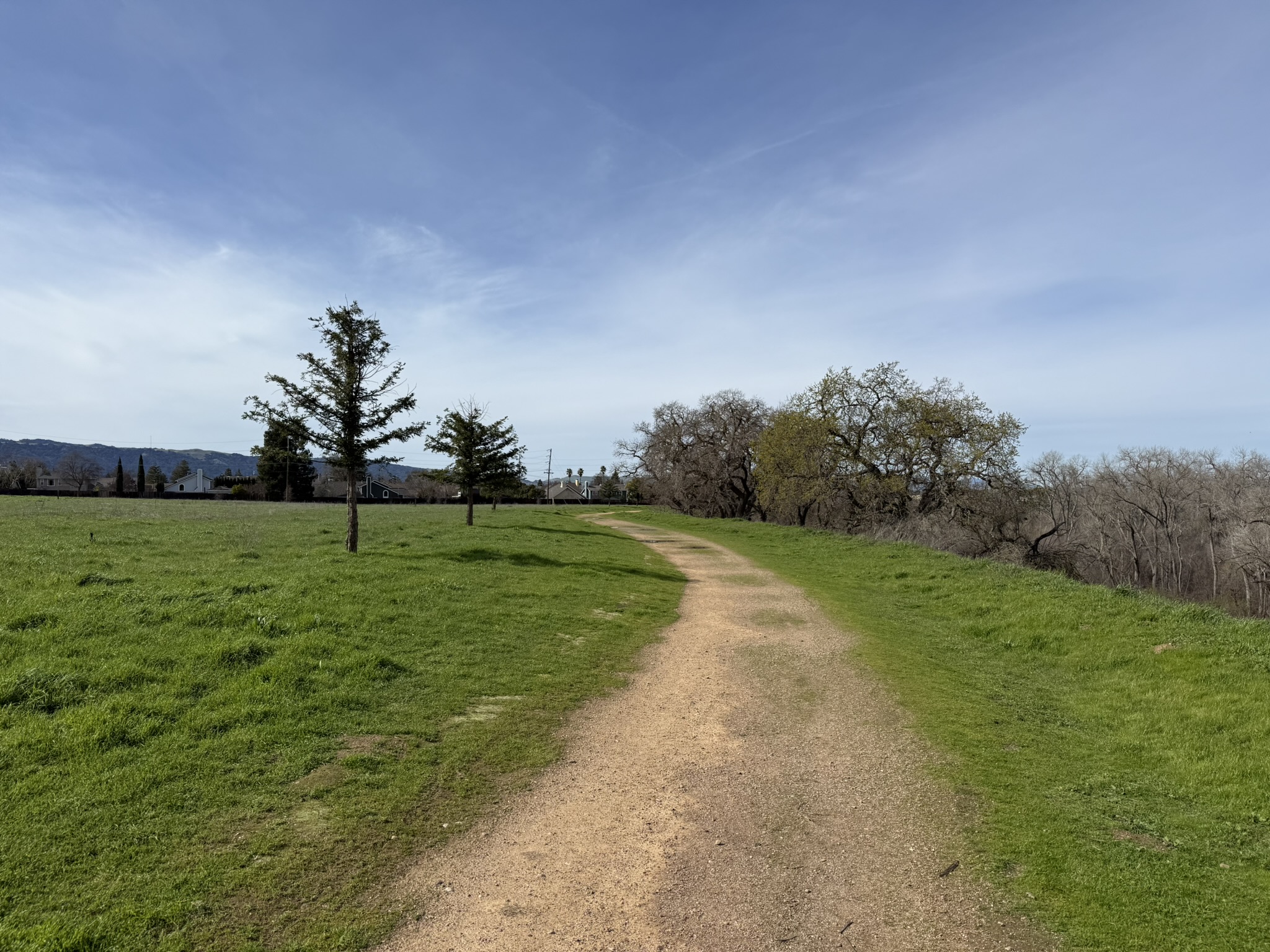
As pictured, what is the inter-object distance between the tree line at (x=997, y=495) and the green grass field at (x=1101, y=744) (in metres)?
15.3

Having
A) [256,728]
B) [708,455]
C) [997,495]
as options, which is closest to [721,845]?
[256,728]

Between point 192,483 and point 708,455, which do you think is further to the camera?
point 192,483

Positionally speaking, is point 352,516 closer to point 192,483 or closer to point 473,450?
point 473,450

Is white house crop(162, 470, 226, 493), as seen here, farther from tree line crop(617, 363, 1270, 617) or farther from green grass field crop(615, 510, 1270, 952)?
green grass field crop(615, 510, 1270, 952)

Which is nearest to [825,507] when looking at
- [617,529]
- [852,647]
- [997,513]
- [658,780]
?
[997,513]

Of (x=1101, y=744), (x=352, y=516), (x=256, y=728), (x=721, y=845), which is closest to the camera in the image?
Answer: (x=721, y=845)

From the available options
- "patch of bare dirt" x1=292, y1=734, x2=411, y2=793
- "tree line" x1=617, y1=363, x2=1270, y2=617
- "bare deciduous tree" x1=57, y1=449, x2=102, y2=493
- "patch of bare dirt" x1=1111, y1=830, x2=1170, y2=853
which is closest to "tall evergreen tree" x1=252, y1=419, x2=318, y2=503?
"bare deciduous tree" x1=57, y1=449, x2=102, y2=493

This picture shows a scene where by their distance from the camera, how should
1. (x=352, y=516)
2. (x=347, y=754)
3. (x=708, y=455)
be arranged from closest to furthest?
1. (x=347, y=754)
2. (x=352, y=516)
3. (x=708, y=455)

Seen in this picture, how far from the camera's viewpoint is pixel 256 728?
20.6 feet

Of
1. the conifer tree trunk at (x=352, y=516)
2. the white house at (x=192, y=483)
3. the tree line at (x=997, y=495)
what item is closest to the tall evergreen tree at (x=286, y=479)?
the white house at (x=192, y=483)

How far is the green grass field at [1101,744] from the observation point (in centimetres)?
421

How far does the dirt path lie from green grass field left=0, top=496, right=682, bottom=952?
52 centimetres

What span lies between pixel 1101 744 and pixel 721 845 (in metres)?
4.81

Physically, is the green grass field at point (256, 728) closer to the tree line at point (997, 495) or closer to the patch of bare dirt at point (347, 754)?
the patch of bare dirt at point (347, 754)
